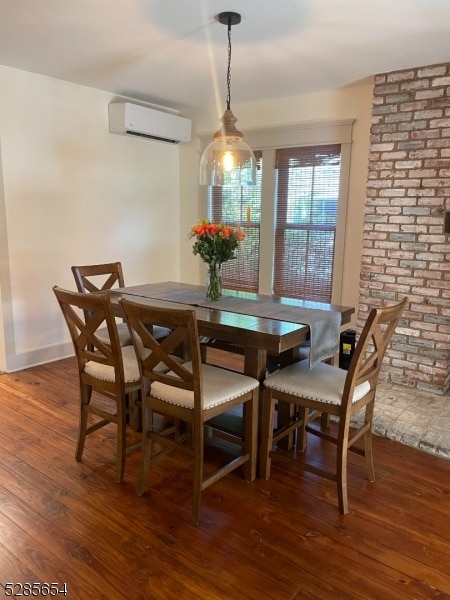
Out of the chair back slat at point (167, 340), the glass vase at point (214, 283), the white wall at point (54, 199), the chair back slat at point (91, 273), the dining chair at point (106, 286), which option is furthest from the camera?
the white wall at point (54, 199)

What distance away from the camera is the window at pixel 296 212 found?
409cm

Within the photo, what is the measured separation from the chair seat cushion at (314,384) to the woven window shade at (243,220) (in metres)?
2.43

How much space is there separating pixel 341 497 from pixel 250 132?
3.64 meters

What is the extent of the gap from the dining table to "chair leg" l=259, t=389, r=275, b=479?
0.10 meters

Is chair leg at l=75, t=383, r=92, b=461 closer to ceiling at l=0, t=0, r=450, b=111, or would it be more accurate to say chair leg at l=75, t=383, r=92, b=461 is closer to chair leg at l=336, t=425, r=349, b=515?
chair leg at l=336, t=425, r=349, b=515

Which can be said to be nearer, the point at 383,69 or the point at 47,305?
the point at 383,69

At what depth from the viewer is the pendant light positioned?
2.65m

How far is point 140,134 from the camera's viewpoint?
4.43 metres

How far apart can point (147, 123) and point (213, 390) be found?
3.29m

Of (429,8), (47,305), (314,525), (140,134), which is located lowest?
(314,525)

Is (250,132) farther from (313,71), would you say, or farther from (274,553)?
(274,553)

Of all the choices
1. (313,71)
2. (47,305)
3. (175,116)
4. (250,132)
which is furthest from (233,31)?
(47,305)

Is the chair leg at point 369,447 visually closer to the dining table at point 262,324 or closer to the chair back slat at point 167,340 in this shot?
the dining table at point 262,324

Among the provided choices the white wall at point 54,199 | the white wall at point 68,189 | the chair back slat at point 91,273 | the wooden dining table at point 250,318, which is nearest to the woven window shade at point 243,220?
the white wall at point 68,189
